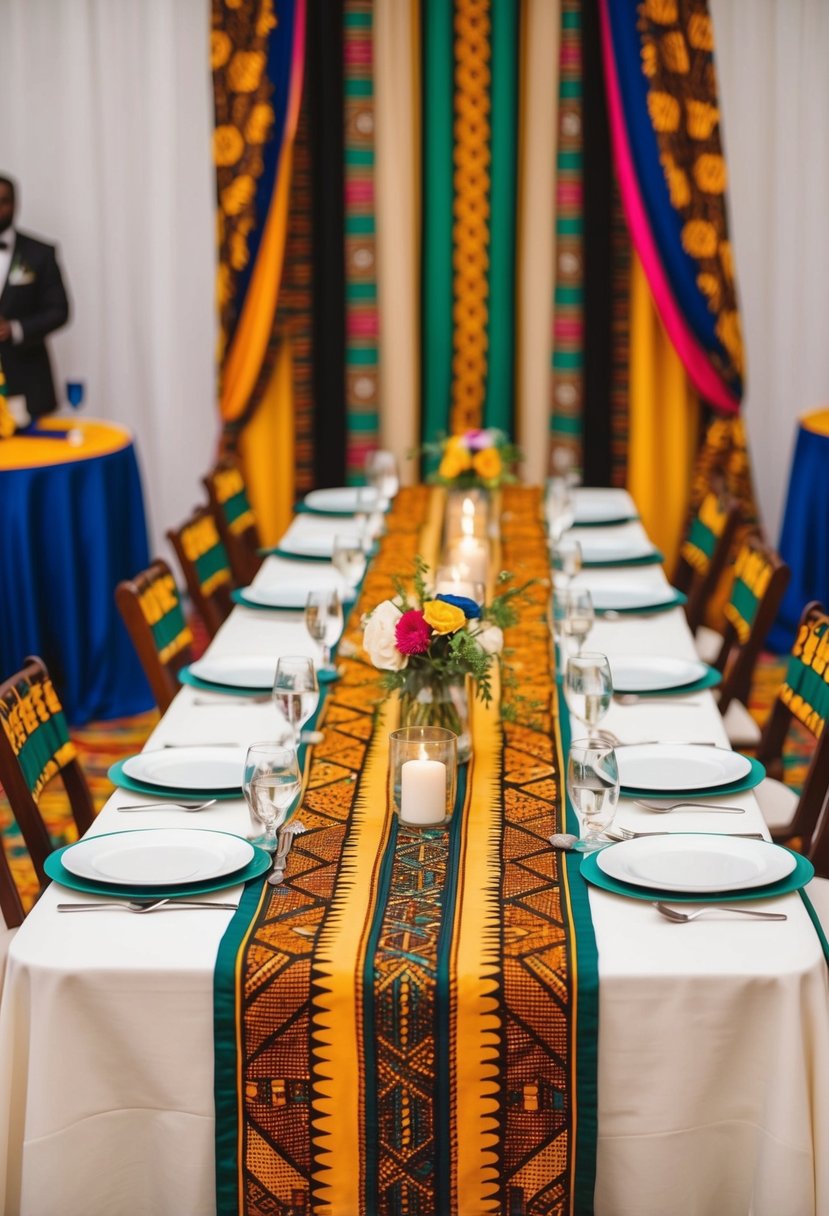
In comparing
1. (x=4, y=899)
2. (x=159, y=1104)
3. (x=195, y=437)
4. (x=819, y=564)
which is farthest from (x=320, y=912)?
(x=195, y=437)

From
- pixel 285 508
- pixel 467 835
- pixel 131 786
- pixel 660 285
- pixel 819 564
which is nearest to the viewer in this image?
pixel 467 835

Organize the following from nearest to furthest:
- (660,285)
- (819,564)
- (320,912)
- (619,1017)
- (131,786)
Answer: (619,1017)
(320,912)
(131,786)
(819,564)
(660,285)

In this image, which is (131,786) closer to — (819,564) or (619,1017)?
(619,1017)

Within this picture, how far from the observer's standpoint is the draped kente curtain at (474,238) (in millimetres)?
5996

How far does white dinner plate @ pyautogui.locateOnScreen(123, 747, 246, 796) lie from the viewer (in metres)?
2.43

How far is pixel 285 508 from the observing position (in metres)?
6.53

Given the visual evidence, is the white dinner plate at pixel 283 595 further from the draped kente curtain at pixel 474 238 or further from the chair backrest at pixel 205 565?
the draped kente curtain at pixel 474 238

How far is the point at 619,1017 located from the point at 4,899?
110cm

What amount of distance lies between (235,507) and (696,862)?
2.81 metres

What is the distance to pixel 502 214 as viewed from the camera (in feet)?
20.4

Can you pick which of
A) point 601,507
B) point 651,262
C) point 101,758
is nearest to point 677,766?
point 601,507

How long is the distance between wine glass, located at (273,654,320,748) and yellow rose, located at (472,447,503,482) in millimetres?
1818

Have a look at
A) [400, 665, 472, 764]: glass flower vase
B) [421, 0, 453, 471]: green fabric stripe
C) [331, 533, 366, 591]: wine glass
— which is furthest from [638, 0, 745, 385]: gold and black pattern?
[400, 665, 472, 764]: glass flower vase

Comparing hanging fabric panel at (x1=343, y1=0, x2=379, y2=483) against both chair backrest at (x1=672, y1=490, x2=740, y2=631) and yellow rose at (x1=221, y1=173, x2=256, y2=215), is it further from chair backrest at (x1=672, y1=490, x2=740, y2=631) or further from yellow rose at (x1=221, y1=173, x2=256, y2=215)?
chair backrest at (x1=672, y1=490, x2=740, y2=631)
